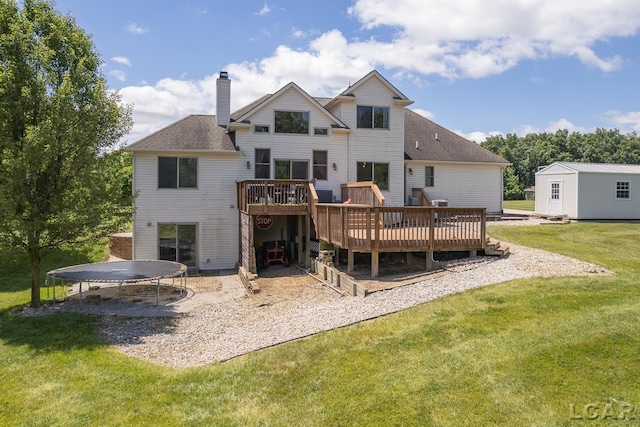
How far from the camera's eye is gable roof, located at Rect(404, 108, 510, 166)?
21.9 m

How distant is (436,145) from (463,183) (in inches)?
96.2

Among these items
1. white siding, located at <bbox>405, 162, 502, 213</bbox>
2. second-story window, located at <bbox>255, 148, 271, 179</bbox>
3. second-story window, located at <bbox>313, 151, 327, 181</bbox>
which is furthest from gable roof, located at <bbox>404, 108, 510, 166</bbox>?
second-story window, located at <bbox>255, 148, 271, 179</bbox>

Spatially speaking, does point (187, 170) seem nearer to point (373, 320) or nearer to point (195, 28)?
point (195, 28)

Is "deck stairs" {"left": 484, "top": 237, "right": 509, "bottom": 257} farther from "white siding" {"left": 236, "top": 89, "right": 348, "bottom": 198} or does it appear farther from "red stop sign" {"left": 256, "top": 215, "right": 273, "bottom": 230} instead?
"red stop sign" {"left": 256, "top": 215, "right": 273, "bottom": 230}

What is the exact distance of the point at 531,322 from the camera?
7855mm

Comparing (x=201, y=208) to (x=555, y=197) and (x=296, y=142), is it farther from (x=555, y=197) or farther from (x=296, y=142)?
(x=555, y=197)

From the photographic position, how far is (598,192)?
71.1 feet

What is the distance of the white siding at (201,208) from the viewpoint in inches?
695

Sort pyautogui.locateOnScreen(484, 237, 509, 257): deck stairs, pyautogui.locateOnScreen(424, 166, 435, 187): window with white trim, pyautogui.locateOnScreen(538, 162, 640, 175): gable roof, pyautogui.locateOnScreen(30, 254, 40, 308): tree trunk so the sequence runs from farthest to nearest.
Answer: pyautogui.locateOnScreen(424, 166, 435, 187): window with white trim
pyautogui.locateOnScreen(538, 162, 640, 175): gable roof
pyautogui.locateOnScreen(484, 237, 509, 257): deck stairs
pyautogui.locateOnScreen(30, 254, 40, 308): tree trunk

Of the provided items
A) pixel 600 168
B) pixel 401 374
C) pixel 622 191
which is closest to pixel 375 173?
pixel 600 168

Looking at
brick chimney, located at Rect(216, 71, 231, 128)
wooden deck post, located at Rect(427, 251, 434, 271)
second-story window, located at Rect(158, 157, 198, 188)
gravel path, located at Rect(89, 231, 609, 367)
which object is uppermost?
brick chimney, located at Rect(216, 71, 231, 128)

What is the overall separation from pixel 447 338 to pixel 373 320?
1723 mm

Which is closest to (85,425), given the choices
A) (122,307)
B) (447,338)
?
(447,338)

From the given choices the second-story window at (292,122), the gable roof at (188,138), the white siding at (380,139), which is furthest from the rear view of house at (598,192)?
the gable roof at (188,138)
